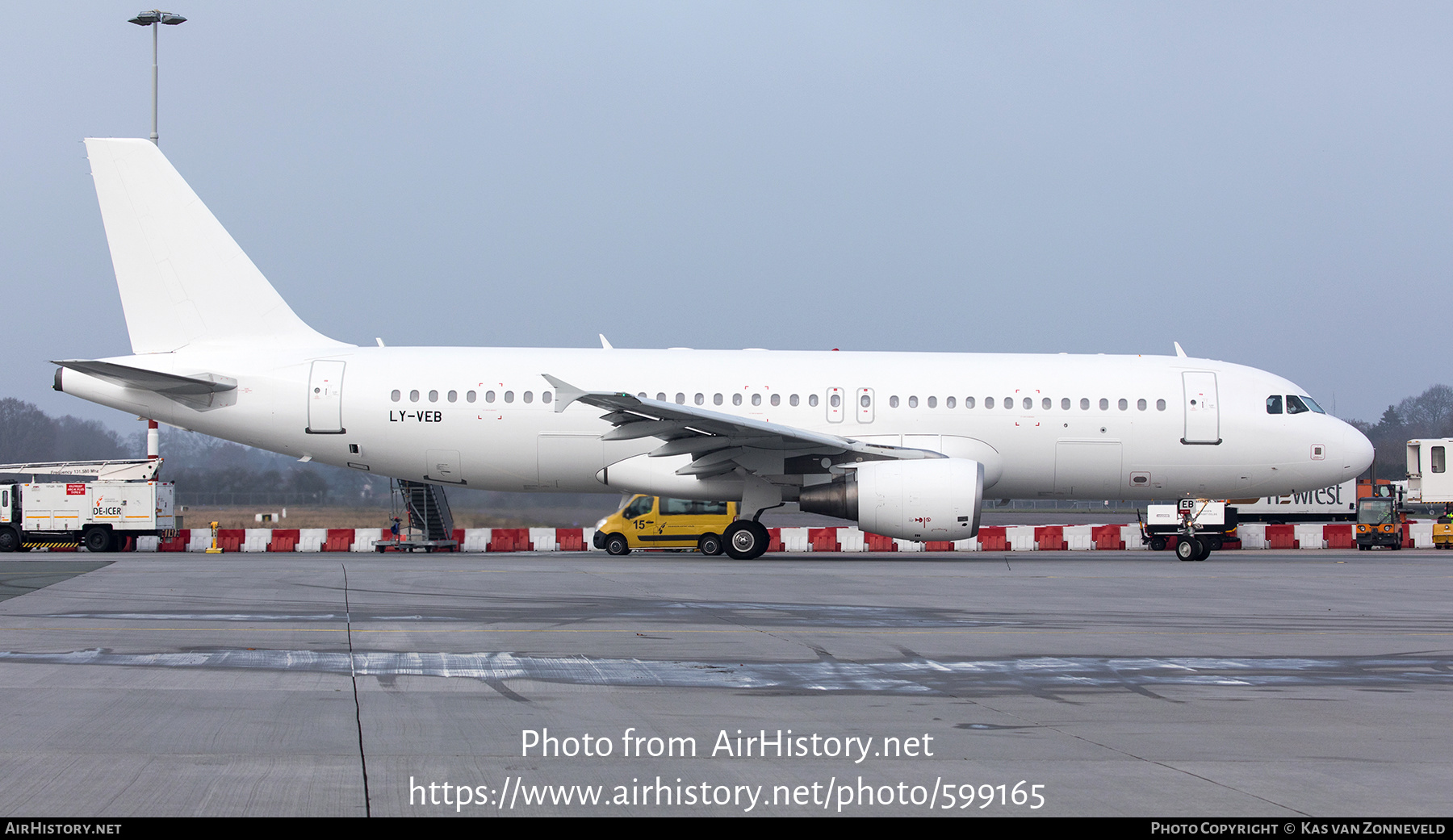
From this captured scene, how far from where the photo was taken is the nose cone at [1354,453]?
22.2 metres

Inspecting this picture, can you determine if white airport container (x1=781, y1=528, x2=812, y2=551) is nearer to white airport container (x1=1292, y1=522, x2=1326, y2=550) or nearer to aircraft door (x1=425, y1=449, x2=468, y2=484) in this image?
aircraft door (x1=425, y1=449, x2=468, y2=484)

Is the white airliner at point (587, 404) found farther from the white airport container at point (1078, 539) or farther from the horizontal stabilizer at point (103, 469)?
the white airport container at point (1078, 539)

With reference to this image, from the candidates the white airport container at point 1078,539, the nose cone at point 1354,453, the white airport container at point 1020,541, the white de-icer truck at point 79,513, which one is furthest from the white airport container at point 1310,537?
the white de-icer truck at point 79,513

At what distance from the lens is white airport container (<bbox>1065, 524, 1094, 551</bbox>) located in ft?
97.0

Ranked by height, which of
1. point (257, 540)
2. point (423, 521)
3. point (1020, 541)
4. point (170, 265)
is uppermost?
point (170, 265)

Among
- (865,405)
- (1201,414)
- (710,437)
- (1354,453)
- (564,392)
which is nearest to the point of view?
(564,392)

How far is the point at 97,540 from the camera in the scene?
25656 mm

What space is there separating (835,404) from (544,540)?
33.2 ft

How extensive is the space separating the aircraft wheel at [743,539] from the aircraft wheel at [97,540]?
14751mm

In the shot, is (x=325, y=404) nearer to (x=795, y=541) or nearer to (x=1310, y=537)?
(x=795, y=541)

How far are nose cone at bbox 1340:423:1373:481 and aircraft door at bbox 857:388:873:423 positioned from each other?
9.25m

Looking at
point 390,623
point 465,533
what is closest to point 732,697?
point 390,623

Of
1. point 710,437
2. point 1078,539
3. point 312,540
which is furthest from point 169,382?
point 1078,539
